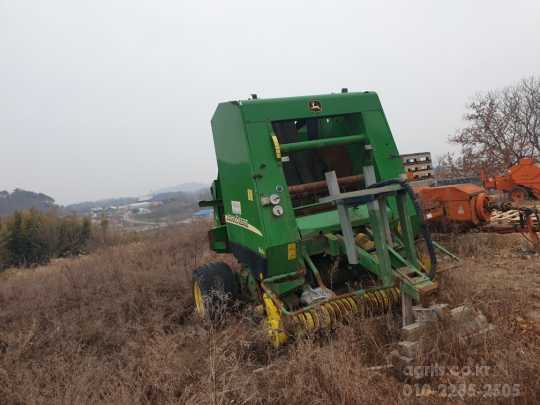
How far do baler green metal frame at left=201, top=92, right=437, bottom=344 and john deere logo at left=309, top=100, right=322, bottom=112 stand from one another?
11 millimetres

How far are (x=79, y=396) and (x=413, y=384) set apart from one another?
204 cm

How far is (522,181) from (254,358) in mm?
8762

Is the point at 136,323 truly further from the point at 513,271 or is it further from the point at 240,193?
the point at 513,271

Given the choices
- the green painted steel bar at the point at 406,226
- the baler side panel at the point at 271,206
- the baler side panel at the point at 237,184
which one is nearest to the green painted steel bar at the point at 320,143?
the baler side panel at the point at 271,206

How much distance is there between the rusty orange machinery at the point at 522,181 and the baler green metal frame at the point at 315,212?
686 centimetres

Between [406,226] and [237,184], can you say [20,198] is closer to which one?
[237,184]

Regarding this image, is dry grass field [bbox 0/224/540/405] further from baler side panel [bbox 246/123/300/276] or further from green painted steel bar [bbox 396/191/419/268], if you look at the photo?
baler side panel [bbox 246/123/300/276]

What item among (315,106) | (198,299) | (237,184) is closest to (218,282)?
(198,299)

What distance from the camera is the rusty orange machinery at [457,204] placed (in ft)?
18.7

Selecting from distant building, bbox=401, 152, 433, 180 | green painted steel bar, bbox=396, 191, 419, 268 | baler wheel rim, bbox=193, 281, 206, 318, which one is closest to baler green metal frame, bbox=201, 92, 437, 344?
green painted steel bar, bbox=396, 191, 419, 268

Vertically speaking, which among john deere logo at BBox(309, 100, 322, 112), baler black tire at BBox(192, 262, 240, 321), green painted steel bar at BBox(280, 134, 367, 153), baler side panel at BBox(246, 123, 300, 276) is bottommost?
baler black tire at BBox(192, 262, 240, 321)

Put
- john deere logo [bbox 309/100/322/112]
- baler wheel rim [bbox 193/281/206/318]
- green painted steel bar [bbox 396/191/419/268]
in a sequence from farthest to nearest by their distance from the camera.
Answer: baler wheel rim [bbox 193/281/206/318] → john deere logo [bbox 309/100/322/112] → green painted steel bar [bbox 396/191/419/268]

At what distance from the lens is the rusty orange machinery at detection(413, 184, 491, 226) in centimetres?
571

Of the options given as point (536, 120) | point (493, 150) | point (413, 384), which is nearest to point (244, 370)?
point (413, 384)
